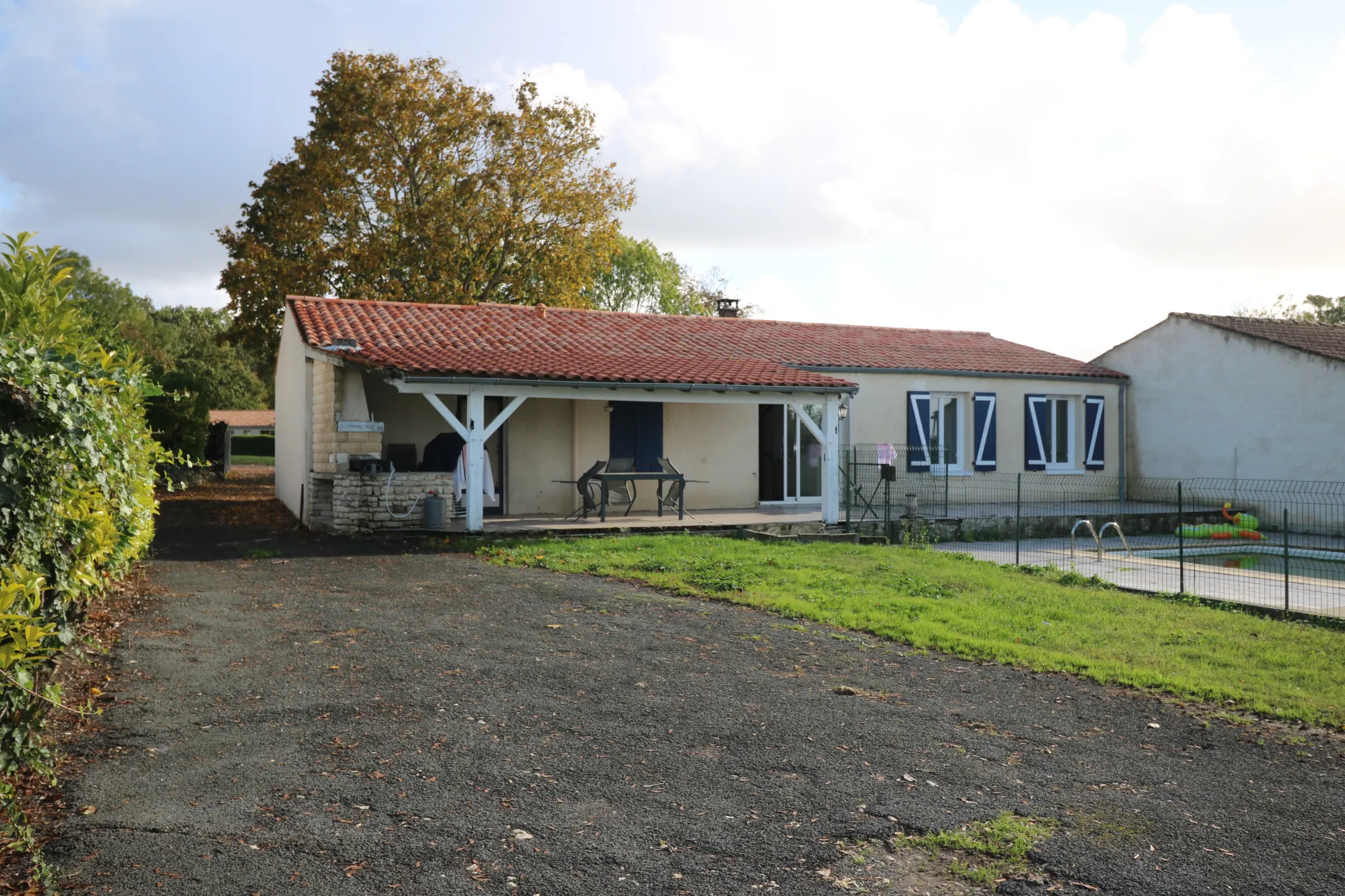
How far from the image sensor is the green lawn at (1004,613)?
25.0 feet

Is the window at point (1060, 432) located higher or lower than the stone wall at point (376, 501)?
higher

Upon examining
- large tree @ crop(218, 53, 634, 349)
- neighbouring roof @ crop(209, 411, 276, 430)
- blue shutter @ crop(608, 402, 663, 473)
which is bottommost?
blue shutter @ crop(608, 402, 663, 473)

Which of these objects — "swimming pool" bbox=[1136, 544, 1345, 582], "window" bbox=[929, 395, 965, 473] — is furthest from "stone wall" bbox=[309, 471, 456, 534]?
"swimming pool" bbox=[1136, 544, 1345, 582]

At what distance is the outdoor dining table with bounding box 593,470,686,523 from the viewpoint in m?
16.6

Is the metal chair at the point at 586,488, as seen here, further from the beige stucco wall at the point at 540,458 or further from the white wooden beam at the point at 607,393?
the white wooden beam at the point at 607,393

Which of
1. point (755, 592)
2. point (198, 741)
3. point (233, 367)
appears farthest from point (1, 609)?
point (233, 367)

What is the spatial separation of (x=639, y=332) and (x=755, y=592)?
1094 centimetres

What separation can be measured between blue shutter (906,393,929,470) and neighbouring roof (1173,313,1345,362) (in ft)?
20.6

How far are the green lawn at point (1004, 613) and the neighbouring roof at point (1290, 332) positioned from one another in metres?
10.7

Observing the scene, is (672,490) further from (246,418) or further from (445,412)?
(246,418)

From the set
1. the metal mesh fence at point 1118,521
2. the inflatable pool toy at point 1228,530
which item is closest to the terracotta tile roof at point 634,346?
the metal mesh fence at point 1118,521

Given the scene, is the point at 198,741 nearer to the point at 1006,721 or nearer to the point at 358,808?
the point at 358,808

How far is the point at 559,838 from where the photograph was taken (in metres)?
4.27

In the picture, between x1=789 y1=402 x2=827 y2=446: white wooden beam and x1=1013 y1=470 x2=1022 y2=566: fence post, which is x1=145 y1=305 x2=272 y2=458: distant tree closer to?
x1=789 y1=402 x2=827 y2=446: white wooden beam
